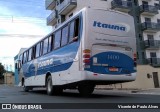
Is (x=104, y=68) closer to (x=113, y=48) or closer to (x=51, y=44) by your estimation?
(x=113, y=48)

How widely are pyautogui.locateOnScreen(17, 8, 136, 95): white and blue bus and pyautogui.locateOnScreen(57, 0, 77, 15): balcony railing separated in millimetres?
27951

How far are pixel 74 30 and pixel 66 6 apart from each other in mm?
31115

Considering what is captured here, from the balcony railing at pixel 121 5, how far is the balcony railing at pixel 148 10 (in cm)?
209

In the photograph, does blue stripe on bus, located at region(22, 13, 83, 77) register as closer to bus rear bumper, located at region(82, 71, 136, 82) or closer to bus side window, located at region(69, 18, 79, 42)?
bus side window, located at region(69, 18, 79, 42)

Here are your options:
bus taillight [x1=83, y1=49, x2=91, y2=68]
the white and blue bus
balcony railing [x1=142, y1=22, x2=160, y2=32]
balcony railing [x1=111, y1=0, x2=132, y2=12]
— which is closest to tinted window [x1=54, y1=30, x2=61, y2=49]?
the white and blue bus

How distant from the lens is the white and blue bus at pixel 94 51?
40.8 ft

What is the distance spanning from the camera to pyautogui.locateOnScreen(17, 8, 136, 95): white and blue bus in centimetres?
1244

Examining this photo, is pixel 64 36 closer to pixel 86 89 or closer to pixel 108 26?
pixel 108 26

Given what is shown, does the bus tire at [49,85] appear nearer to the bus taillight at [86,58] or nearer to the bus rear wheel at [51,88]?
the bus rear wheel at [51,88]

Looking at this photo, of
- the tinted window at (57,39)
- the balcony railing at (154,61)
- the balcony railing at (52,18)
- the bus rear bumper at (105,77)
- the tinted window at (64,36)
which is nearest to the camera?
the bus rear bumper at (105,77)

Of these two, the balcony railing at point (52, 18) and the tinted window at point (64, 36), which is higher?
the balcony railing at point (52, 18)

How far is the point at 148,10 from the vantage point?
47.7m

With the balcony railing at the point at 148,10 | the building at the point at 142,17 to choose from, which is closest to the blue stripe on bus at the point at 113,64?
the building at the point at 142,17

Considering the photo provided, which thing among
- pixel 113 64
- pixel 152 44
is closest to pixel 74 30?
pixel 113 64
